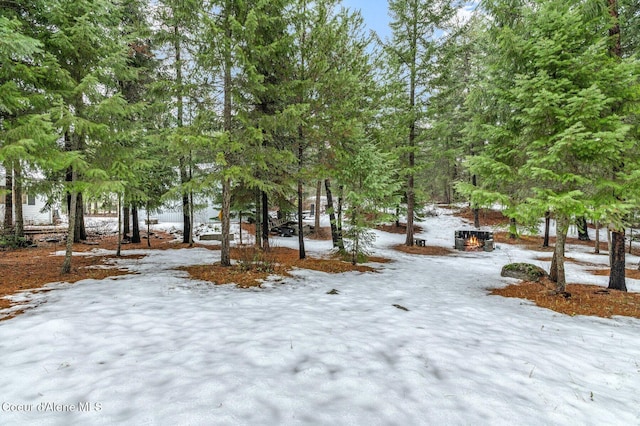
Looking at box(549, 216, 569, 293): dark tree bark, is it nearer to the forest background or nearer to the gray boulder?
the forest background

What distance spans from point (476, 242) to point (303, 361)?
17833 millimetres

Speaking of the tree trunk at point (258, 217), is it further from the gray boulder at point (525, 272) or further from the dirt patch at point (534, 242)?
the dirt patch at point (534, 242)

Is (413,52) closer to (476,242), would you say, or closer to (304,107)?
(304,107)

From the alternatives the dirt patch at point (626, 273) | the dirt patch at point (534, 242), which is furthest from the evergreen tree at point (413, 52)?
the dirt patch at point (534, 242)

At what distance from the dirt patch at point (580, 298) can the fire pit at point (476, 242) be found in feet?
29.3

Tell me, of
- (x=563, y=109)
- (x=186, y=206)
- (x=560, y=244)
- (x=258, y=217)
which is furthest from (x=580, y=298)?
(x=186, y=206)

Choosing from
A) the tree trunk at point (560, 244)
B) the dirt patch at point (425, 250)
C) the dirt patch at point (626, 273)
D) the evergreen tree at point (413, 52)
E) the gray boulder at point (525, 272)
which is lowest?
the dirt patch at point (626, 273)

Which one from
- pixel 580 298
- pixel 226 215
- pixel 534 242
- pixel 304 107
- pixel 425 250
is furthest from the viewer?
pixel 534 242

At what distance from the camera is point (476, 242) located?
18328 mm

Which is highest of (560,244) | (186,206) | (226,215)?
(186,206)

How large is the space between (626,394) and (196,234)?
76.9 ft

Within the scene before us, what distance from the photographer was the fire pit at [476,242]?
1808 cm

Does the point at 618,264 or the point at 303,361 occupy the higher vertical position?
the point at 618,264

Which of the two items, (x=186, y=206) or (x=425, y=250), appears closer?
(x=186, y=206)
